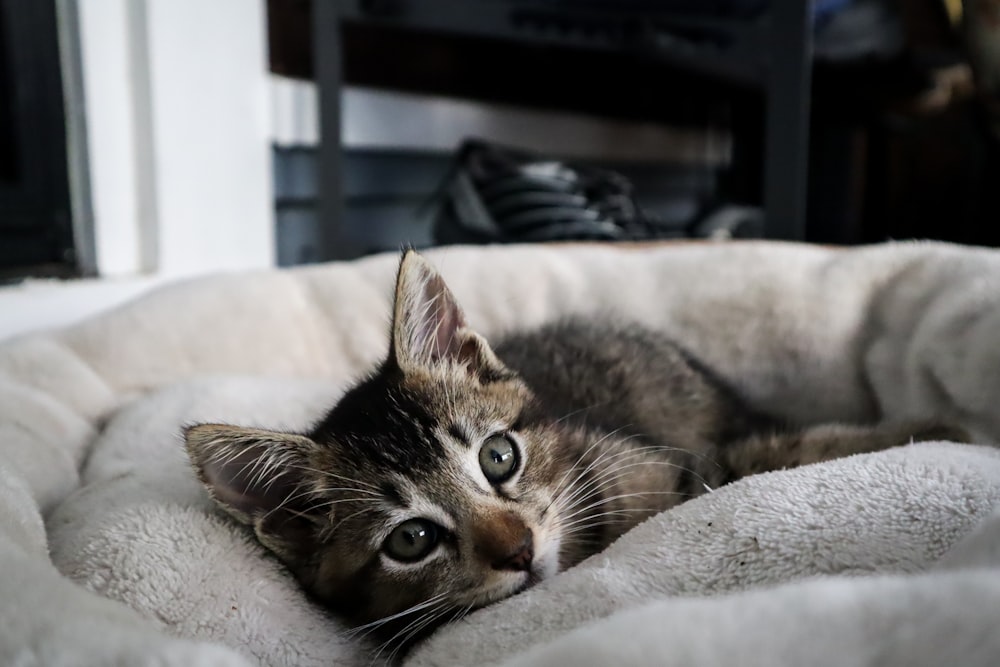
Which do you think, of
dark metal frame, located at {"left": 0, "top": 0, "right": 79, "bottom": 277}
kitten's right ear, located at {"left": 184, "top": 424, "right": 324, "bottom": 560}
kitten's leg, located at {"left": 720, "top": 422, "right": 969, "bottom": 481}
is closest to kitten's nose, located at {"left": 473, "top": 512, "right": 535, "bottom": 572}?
kitten's right ear, located at {"left": 184, "top": 424, "right": 324, "bottom": 560}

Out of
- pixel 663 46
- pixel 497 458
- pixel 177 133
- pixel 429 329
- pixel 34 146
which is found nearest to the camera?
pixel 497 458

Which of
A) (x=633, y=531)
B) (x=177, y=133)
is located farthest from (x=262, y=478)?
(x=177, y=133)

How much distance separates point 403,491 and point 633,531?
0.83 ft

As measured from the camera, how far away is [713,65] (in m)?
3.04

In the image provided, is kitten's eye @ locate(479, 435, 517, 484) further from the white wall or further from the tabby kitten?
the white wall

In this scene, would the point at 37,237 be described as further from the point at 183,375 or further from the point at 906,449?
the point at 906,449

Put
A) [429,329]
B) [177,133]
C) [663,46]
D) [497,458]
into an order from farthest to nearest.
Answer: [663,46], [177,133], [429,329], [497,458]

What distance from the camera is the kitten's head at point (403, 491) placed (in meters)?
0.87

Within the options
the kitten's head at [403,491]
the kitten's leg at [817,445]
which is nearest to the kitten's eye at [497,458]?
the kitten's head at [403,491]

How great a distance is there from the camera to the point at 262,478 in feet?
3.11

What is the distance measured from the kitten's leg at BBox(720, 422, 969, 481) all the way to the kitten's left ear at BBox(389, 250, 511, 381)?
0.36 meters

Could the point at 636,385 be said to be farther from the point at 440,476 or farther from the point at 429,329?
the point at 440,476

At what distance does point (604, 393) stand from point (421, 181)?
1.99 m

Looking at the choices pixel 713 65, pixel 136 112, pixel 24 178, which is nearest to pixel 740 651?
pixel 24 178
